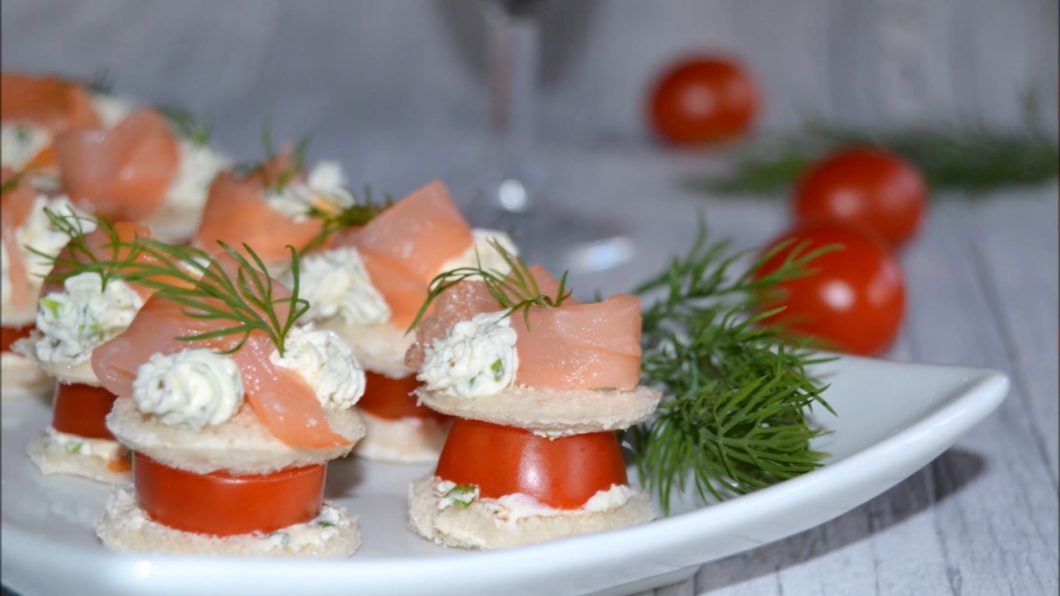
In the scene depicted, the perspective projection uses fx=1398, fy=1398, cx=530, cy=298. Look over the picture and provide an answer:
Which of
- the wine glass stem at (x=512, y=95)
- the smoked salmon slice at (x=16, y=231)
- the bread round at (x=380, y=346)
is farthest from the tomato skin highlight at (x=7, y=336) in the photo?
the wine glass stem at (x=512, y=95)

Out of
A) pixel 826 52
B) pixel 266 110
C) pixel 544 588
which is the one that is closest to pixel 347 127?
pixel 266 110

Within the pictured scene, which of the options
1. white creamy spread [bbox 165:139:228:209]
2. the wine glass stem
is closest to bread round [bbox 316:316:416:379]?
white creamy spread [bbox 165:139:228:209]

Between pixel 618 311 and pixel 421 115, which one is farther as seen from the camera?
pixel 421 115

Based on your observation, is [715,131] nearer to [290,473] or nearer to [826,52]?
[826,52]

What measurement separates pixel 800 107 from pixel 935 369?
4.29 meters

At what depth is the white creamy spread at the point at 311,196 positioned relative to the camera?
8.99ft

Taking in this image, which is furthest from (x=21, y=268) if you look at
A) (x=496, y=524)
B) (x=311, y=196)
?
(x=496, y=524)

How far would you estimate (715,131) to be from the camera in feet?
18.8

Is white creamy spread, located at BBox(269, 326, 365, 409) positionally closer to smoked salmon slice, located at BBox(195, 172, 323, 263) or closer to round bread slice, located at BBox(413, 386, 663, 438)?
round bread slice, located at BBox(413, 386, 663, 438)

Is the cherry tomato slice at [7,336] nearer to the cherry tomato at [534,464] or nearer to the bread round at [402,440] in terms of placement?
the bread round at [402,440]

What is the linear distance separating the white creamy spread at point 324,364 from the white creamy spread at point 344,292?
398 millimetres

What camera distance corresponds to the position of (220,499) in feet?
6.45

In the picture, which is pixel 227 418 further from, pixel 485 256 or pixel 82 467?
pixel 485 256

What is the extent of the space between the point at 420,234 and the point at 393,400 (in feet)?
1.00
